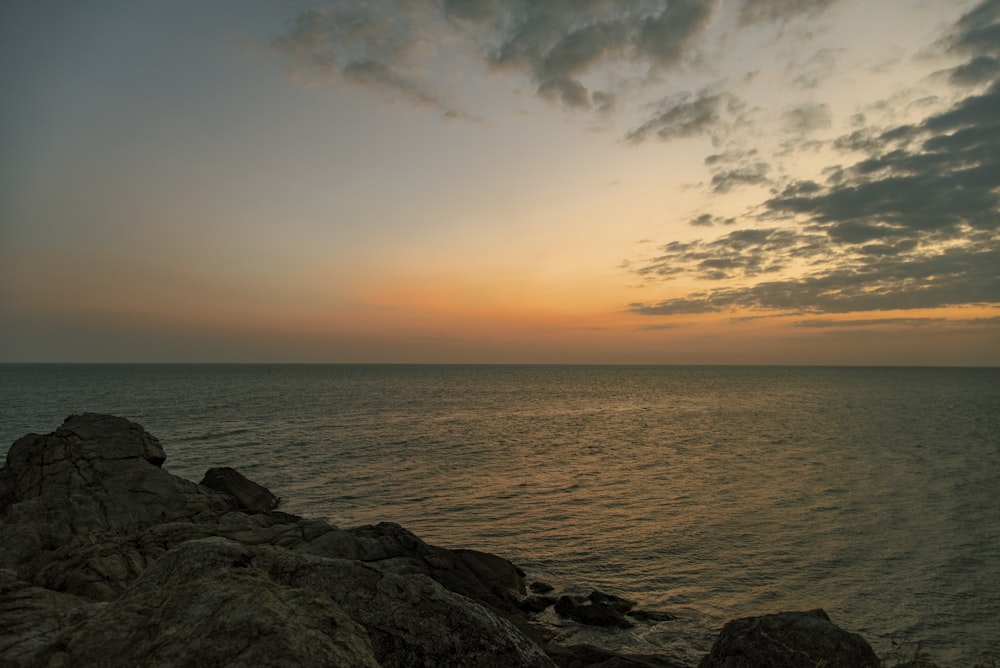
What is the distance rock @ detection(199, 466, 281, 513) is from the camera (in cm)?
2894

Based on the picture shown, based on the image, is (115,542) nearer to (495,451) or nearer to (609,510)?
(609,510)

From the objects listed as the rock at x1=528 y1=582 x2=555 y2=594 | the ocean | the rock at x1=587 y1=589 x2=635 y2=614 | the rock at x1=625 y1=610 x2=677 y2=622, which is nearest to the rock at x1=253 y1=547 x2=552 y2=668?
the ocean

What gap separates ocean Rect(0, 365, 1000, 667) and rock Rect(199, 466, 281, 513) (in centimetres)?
216

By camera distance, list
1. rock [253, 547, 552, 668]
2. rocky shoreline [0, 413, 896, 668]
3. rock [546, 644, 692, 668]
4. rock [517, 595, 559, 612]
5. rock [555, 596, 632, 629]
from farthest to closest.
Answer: rock [517, 595, 559, 612] → rock [555, 596, 632, 629] → rock [546, 644, 692, 668] → rock [253, 547, 552, 668] → rocky shoreline [0, 413, 896, 668]

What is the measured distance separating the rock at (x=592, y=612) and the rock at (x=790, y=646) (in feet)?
20.9

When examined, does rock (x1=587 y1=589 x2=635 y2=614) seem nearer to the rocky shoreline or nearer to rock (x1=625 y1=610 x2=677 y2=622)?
the rocky shoreline

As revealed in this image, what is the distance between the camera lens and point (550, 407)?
107m

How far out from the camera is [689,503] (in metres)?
33.2

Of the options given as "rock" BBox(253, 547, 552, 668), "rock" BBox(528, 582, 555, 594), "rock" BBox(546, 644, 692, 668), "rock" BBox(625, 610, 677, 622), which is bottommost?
"rock" BBox(528, 582, 555, 594)

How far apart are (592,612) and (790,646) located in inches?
323

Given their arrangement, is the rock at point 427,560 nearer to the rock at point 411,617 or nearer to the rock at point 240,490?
the rock at point 411,617

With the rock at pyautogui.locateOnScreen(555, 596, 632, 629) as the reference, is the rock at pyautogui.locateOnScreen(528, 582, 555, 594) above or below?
below

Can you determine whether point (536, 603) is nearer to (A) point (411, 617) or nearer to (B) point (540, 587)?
(B) point (540, 587)

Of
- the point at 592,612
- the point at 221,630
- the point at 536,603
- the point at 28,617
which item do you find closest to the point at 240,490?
the point at 536,603
